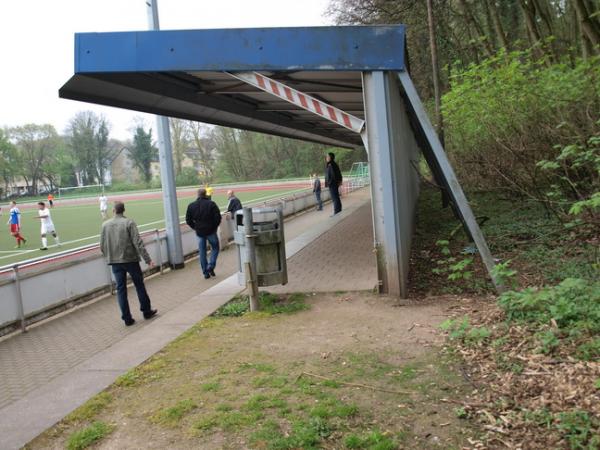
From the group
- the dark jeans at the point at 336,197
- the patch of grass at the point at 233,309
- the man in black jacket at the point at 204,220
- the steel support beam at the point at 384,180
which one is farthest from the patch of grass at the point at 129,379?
the dark jeans at the point at 336,197

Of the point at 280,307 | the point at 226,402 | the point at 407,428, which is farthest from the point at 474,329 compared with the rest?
the point at 280,307

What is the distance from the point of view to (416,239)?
1231 cm

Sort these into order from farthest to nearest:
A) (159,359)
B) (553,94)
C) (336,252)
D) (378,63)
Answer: (336,252)
(553,94)
(378,63)
(159,359)

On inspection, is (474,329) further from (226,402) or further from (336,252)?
(336,252)

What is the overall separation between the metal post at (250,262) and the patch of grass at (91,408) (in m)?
2.74

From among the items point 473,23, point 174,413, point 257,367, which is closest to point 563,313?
point 257,367

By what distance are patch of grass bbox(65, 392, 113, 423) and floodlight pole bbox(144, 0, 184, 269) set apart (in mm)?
8340

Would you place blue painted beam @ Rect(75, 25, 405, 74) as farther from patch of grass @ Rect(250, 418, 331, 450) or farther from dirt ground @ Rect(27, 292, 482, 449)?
patch of grass @ Rect(250, 418, 331, 450)

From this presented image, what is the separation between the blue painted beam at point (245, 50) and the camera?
711 centimetres

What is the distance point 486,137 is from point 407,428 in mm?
8095

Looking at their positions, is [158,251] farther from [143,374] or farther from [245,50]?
[143,374]

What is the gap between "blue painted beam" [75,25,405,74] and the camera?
→ 23.3 ft

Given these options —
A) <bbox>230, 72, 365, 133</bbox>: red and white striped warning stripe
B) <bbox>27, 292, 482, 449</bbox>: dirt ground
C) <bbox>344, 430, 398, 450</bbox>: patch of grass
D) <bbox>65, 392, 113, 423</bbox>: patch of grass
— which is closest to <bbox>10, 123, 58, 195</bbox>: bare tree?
<bbox>230, 72, 365, 133</bbox>: red and white striped warning stripe

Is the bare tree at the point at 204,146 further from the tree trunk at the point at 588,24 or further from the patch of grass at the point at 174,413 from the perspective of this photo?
the patch of grass at the point at 174,413
